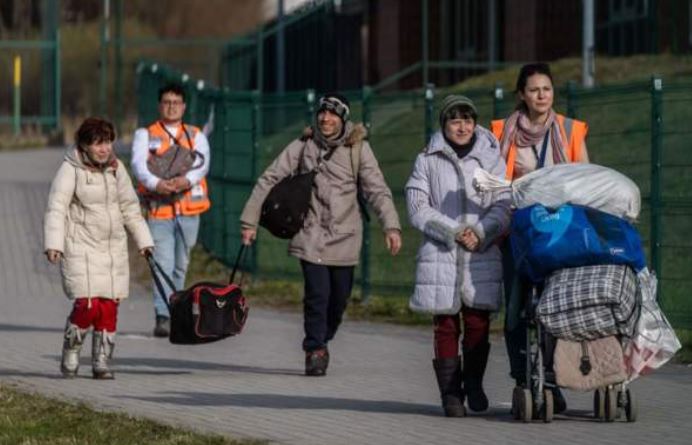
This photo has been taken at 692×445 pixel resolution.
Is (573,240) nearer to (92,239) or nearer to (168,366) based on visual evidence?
(92,239)

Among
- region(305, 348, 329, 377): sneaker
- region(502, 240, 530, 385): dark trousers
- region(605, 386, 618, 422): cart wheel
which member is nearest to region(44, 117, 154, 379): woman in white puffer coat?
region(305, 348, 329, 377): sneaker

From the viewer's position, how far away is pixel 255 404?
1141 centimetres

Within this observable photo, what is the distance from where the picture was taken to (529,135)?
10.9 meters

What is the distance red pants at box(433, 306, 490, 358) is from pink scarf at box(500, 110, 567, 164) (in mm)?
866

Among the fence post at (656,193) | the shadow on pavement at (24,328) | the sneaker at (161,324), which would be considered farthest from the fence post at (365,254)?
the fence post at (656,193)

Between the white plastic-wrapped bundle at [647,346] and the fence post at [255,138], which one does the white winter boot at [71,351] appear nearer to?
the white plastic-wrapped bundle at [647,346]

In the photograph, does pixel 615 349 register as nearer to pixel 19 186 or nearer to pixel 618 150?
pixel 618 150

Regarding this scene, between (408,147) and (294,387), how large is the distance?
622 centimetres

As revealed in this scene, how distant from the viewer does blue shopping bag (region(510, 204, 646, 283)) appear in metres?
9.98

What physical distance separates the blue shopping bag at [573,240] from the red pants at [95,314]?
141 inches

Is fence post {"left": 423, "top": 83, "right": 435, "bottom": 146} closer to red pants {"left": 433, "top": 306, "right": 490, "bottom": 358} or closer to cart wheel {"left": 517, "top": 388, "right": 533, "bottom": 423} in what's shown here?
red pants {"left": 433, "top": 306, "right": 490, "bottom": 358}

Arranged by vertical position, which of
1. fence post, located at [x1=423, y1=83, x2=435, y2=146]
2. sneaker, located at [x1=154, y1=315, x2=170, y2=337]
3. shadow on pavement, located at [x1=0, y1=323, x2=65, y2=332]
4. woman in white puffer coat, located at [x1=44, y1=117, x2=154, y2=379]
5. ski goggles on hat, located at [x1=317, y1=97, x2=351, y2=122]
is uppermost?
fence post, located at [x1=423, y1=83, x2=435, y2=146]

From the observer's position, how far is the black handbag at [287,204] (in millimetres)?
12664

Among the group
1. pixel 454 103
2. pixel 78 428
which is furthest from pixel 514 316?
pixel 78 428
